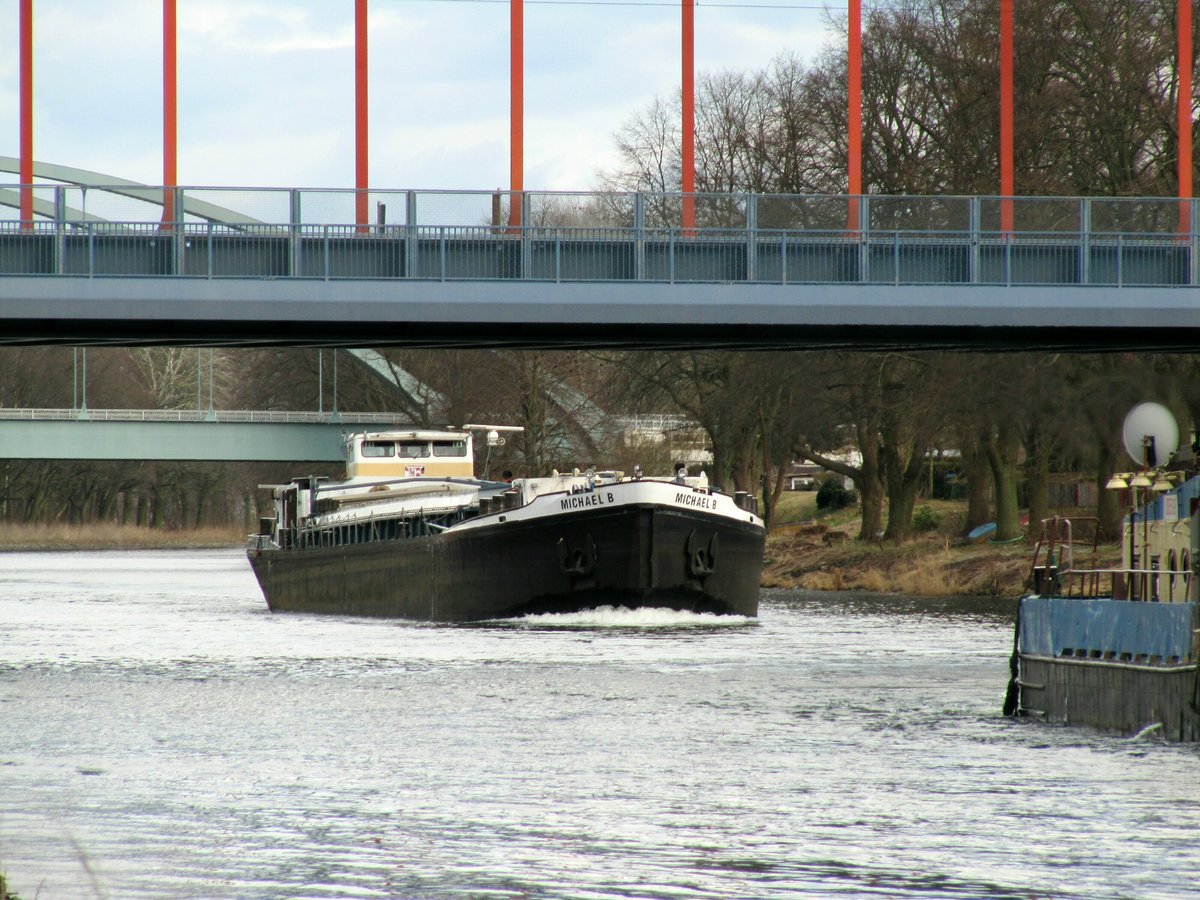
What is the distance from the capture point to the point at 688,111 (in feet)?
121

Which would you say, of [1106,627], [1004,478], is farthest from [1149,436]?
[1004,478]

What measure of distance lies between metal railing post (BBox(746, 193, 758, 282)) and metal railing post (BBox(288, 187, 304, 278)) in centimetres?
734

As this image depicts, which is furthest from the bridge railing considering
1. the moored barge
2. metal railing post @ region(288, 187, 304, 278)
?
the moored barge

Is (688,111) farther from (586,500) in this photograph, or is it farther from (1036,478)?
(1036,478)

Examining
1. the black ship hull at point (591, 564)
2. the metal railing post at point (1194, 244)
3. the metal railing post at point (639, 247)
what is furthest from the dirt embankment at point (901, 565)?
the metal railing post at point (639, 247)

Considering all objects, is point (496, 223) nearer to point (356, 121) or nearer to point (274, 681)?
point (356, 121)

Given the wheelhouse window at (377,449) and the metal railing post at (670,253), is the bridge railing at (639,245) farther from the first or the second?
the wheelhouse window at (377,449)

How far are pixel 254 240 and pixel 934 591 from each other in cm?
2320

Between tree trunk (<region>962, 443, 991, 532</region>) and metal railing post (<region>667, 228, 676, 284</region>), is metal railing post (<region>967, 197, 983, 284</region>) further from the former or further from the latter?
tree trunk (<region>962, 443, 991, 532</region>)

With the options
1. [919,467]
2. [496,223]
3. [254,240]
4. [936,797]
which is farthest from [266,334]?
[919,467]

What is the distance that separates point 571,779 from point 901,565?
1398 inches

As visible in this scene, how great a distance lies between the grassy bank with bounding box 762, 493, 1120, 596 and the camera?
47.9 m

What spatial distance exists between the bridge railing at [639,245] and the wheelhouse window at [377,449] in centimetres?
1592

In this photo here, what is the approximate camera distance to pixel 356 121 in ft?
120
